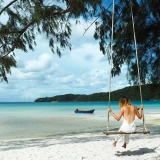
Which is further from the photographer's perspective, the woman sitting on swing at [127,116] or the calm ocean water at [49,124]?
the calm ocean water at [49,124]

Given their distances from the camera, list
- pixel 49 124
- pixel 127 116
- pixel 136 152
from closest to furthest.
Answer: pixel 127 116, pixel 136 152, pixel 49 124

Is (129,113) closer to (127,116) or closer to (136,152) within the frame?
(127,116)

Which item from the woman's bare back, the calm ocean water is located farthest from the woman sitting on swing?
the calm ocean water

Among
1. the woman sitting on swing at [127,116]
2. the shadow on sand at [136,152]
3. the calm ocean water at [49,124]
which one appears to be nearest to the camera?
the woman sitting on swing at [127,116]

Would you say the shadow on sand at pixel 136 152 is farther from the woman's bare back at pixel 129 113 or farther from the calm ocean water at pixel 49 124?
the calm ocean water at pixel 49 124

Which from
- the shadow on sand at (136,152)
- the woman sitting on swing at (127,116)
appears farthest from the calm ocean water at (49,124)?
the woman sitting on swing at (127,116)

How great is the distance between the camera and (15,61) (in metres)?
7.20

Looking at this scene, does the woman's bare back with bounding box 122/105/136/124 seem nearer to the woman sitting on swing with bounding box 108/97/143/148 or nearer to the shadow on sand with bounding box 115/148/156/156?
the woman sitting on swing with bounding box 108/97/143/148

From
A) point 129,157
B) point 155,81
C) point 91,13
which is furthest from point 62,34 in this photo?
point 129,157

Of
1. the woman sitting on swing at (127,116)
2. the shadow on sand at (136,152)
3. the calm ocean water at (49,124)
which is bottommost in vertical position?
the calm ocean water at (49,124)

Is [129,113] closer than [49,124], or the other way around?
[129,113]

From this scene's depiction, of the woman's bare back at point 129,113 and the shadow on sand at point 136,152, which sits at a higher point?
the woman's bare back at point 129,113

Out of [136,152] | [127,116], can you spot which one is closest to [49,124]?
[136,152]

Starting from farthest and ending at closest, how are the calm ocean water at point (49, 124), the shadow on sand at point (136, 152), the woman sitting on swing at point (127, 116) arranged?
the calm ocean water at point (49, 124), the shadow on sand at point (136, 152), the woman sitting on swing at point (127, 116)
